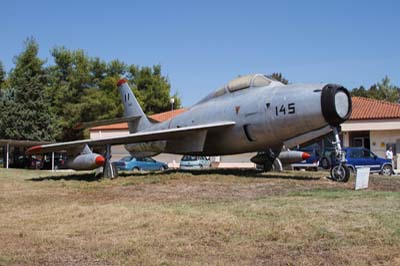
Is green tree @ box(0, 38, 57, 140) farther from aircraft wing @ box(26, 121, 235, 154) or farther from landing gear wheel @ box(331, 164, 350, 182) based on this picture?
landing gear wheel @ box(331, 164, 350, 182)

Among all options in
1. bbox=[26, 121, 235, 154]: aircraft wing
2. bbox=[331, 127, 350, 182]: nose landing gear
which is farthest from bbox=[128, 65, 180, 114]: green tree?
bbox=[331, 127, 350, 182]: nose landing gear

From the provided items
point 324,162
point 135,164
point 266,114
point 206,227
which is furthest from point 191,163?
point 206,227

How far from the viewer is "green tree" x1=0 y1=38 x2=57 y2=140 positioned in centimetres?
4859

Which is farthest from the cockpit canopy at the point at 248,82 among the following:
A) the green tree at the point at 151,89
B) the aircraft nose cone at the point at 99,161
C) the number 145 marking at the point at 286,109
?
the green tree at the point at 151,89

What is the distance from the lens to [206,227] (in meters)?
6.77

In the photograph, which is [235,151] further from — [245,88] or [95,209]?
[95,209]

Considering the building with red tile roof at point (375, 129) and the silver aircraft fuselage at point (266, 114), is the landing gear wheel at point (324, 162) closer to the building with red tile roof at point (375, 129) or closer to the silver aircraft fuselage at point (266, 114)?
the silver aircraft fuselage at point (266, 114)

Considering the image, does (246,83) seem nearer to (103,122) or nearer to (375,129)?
(103,122)

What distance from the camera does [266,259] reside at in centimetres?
509

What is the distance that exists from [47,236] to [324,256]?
12.8ft

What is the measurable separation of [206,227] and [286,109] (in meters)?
8.22

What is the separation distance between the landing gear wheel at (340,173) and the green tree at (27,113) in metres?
41.1

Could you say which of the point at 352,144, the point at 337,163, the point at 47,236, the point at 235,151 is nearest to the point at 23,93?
the point at 352,144

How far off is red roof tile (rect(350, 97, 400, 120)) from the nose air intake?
996 inches
